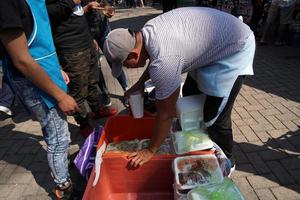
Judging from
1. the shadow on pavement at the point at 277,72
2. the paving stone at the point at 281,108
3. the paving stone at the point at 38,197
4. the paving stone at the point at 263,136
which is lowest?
the shadow on pavement at the point at 277,72

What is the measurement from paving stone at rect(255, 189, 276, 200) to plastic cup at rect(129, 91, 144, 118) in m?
1.15

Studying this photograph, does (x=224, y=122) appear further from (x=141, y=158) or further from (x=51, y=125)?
(x=51, y=125)

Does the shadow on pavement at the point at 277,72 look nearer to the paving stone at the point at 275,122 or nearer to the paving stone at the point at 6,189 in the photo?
the paving stone at the point at 275,122

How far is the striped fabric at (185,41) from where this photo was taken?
1.78m

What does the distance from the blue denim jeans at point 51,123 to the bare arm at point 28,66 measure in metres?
0.15

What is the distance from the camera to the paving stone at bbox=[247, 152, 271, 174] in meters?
2.79

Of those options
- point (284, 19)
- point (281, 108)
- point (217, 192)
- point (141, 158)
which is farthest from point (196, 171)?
point (284, 19)

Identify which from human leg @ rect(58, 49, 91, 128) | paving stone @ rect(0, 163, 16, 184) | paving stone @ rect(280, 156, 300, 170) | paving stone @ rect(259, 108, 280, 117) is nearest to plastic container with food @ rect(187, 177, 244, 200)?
paving stone @ rect(280, 156, 300, 170)

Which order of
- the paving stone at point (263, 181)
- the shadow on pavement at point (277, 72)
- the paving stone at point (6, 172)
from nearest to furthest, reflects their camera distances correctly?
the paving stone at point (263, 181)
the paving stone at point (6, 172)
the shadow on pavement at point (277, 72)

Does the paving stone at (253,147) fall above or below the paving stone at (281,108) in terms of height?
above

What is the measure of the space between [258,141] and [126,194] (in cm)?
152

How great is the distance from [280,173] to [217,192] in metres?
1.22

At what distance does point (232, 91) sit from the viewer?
2.30 metres

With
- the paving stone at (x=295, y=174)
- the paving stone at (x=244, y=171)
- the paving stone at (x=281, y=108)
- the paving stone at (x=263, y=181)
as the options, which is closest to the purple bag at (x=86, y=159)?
the paving stone at (x=244, y=171)
